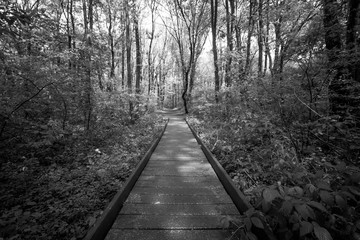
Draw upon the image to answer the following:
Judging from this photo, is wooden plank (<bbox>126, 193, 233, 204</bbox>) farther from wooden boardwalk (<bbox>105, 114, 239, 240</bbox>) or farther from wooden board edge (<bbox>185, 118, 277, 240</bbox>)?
wooden board edge (<bbox>185, 118, 277, 240</bbox>)

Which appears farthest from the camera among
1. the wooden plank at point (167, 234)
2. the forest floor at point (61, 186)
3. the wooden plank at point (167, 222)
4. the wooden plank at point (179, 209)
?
the wooden plank at point (179, 209)

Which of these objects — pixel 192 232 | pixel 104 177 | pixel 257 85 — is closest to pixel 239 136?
pixel 257 85

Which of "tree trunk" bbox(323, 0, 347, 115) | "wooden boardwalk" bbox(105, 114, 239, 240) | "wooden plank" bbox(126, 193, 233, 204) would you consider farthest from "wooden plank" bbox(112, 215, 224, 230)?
→ "tree trunk" bbox(323, 0, 347, 115)

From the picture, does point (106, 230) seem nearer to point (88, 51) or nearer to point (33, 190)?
point (33, 190)

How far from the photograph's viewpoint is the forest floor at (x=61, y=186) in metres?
2.25

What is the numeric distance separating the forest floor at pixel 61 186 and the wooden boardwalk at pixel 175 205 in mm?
463

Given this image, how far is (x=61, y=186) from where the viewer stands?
11.3ft

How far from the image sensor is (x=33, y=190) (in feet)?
11.2

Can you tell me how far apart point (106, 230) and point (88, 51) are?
5.75 m

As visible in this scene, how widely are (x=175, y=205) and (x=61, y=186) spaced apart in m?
2.73

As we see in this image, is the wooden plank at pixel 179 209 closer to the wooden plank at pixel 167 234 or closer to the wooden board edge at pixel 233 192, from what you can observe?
the wooden board edge at pixel 233 192

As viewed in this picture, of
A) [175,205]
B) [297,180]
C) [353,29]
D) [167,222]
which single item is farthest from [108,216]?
[353,29]

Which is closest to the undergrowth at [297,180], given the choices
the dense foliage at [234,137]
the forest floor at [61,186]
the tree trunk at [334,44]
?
the dense foliage at [234,137]

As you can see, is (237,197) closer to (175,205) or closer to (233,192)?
(233,192)
